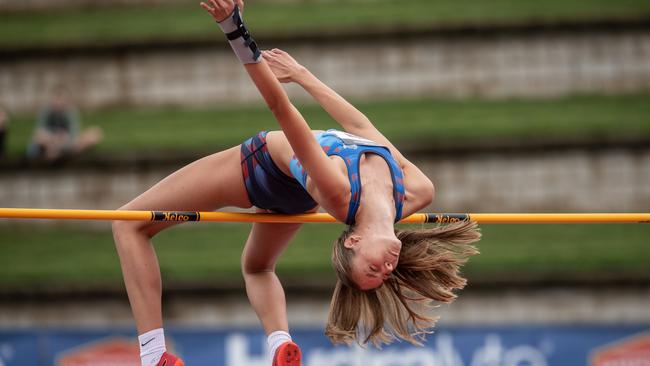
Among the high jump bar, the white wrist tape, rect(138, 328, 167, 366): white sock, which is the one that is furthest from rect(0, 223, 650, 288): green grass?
the white wrist tape

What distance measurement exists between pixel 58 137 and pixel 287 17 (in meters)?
3.83

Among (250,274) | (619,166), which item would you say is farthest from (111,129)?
(250,274)

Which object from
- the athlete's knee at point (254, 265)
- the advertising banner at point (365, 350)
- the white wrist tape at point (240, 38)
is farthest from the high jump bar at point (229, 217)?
the advertising banner at point (365, 350)

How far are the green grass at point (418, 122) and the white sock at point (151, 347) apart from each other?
6786mm

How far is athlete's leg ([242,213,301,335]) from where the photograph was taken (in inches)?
240

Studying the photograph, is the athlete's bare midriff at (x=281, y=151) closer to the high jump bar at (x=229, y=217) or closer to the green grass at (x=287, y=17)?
the high jump bar at (x=229, y=217)

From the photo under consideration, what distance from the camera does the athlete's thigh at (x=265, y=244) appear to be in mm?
6051

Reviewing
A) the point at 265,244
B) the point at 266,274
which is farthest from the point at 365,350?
the point at 265,244

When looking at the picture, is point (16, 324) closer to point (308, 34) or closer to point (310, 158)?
point (308, 34)

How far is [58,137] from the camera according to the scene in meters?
12.8

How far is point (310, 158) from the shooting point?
5.04 meters

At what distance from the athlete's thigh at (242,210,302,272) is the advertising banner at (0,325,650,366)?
351cm

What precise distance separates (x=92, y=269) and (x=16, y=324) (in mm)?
1132

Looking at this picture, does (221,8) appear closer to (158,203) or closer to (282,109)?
(282,109)
